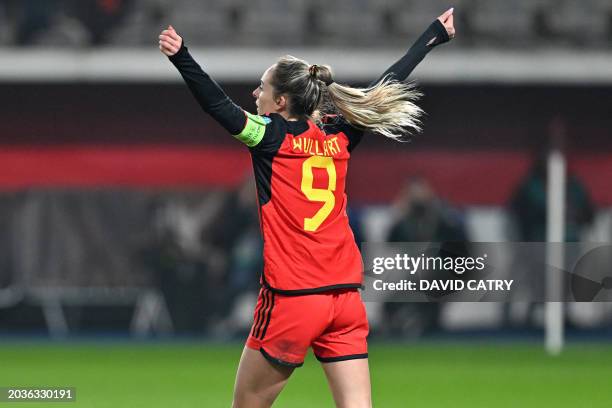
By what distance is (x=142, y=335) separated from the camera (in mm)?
16328

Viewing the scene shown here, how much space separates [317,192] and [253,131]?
358 mm

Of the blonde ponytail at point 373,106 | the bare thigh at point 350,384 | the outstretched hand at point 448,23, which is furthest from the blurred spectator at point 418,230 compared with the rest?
the bare thigh at point 350,384

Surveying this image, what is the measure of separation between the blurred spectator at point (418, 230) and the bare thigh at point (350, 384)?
10408mm

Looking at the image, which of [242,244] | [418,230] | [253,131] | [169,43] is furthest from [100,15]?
[169,43]

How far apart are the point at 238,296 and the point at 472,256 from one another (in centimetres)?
811

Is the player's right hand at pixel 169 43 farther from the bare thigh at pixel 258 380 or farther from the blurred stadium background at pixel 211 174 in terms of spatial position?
the blurred stadium background at pixel 211 174

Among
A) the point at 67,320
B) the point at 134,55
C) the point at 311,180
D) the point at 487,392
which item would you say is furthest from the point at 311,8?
the point at 311,180

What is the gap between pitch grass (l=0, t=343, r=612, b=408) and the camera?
32.2 feet

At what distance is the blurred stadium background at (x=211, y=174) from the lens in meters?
16.3

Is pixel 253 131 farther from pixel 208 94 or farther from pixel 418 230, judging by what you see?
pixel 418 230

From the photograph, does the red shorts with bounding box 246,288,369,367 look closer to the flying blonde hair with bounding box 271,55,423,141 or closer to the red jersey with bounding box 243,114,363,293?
the red jersey with bounding box 243,114,363,293

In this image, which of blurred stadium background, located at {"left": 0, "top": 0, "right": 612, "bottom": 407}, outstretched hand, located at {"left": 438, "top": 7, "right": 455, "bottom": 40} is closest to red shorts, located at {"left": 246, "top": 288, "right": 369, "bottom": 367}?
outstretched hand, located at {"left": 438, "top": 7, "right": 455, "bottom": 40}

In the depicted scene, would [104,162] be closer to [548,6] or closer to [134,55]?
[134,55]

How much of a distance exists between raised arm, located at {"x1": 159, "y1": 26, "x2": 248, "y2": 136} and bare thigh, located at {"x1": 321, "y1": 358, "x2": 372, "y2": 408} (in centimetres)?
100
